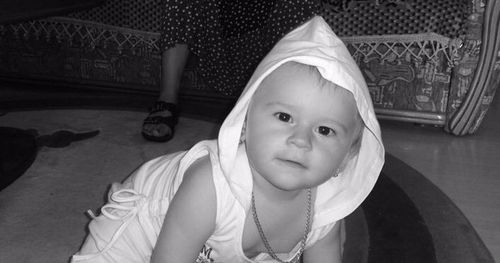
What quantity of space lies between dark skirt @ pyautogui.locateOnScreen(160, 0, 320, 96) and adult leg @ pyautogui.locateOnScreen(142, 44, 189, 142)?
41mm

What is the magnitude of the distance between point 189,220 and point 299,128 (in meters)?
0.19

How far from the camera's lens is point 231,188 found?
0.73 metres

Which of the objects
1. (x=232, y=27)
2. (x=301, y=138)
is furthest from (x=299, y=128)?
(x=232, y=27)

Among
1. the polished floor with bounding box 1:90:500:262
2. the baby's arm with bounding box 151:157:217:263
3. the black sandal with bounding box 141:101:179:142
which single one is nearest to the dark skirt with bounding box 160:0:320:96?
the black sandal with bounding box 141:101:179:142

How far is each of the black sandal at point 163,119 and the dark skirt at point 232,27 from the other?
158 mm

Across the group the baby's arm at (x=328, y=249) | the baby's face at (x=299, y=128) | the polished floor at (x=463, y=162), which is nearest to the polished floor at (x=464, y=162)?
the polished floor at (x=463, y=162)

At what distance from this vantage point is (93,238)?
0.82 m

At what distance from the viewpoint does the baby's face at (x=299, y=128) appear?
0.65 metres

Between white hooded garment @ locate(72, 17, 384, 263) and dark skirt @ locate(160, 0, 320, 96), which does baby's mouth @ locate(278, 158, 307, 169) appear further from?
dark skirt @ locate(160, 0, 320, 96)

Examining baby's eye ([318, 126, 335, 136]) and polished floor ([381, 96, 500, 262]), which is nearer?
baby's eye ([318, 126, 335, 136])

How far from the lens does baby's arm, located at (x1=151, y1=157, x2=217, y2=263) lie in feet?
2.32

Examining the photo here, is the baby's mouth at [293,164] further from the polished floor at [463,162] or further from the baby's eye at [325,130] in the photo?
the polished floor at [463,162]

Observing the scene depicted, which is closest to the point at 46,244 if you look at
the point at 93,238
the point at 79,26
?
the point at 93,238

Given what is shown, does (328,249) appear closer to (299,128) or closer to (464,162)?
(299,128)
